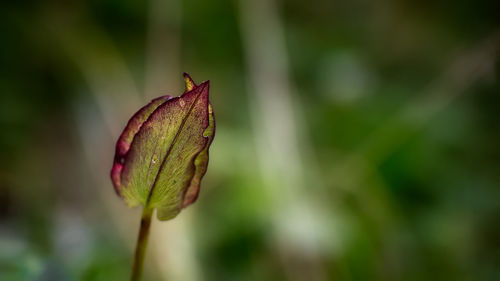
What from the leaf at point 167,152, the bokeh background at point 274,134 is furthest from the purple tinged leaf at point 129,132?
the bokeh background at point 274,134

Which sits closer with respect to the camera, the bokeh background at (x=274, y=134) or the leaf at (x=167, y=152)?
the leaf at (x=167, y=152)

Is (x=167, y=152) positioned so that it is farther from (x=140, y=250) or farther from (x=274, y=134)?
(x=274, y=134)

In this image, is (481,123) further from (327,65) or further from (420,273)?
(420,273)

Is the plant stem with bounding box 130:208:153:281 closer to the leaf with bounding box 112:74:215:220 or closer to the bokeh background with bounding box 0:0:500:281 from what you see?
the leaf with bounding box 112:74:215:220

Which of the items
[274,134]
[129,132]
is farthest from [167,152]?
[274,134]

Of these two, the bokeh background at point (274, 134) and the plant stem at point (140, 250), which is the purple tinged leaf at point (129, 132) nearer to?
the plant stem at point (140, 250)

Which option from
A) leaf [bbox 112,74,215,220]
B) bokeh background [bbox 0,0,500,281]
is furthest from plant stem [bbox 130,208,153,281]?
bokeh background [bbox 0,0,500,281]
